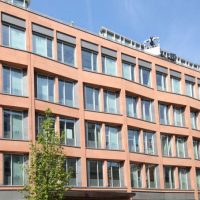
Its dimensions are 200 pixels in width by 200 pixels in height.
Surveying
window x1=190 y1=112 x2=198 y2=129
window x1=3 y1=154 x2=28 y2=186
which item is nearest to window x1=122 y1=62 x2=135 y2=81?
window x1=190 y1=112 x2=198 y2=129

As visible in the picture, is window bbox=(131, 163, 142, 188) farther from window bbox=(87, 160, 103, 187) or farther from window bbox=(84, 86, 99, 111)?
window bbox=(84, 86, 99, 111)

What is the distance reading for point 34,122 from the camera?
37.2 metres

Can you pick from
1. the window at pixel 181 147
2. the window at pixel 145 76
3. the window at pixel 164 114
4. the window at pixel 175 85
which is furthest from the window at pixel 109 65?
the window at pixel 181 147

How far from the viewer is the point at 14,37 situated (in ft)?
125

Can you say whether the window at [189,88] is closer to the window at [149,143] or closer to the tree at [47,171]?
the window at [149,143]

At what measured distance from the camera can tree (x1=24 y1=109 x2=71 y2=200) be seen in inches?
1156

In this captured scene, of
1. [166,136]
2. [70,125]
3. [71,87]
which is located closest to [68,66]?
[71,87]

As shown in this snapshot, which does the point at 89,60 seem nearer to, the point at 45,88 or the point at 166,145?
the point at 45,88

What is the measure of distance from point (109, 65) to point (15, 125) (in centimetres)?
1278

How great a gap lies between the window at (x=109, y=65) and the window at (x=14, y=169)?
42.5 feet

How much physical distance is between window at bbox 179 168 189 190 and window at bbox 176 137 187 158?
5.11ft

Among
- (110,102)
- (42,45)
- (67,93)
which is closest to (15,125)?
(67,93)

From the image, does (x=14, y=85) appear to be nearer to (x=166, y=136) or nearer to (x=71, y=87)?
(x=71, y=87)

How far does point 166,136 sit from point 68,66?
607 inches
